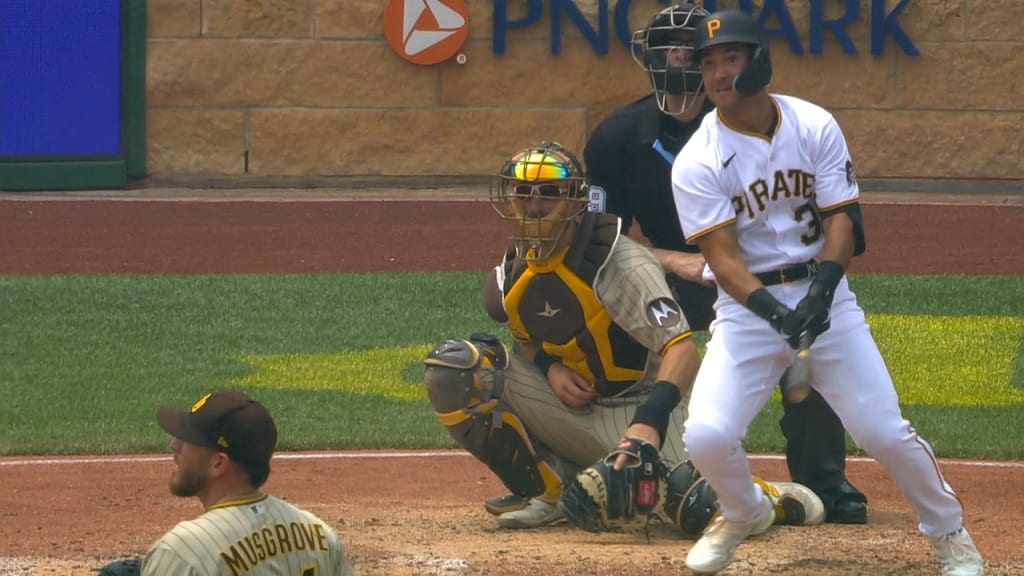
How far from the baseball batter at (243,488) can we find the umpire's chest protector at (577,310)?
214cm

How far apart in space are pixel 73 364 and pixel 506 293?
520 centimetres

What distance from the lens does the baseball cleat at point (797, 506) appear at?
6441mm

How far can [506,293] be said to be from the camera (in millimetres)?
6320

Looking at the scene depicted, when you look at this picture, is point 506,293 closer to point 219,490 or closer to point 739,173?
point 739,173

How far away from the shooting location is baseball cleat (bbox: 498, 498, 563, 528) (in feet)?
21.4

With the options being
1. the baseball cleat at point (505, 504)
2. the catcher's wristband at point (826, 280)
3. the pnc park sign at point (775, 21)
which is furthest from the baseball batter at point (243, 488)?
the pnc park sign at point (775, 21)

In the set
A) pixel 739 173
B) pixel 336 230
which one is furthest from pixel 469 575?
pixel 336 230

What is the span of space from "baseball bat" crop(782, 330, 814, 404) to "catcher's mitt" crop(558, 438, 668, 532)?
57 centimetres

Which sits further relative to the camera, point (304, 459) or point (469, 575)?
point (304, 459)

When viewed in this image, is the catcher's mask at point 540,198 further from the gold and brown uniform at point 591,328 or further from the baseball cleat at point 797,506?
the baseball cleat at point 797,506

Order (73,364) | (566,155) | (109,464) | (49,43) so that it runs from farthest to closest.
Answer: (49,43)
(73,364)
(109,464)
(566,155)

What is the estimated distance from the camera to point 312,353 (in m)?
11.2

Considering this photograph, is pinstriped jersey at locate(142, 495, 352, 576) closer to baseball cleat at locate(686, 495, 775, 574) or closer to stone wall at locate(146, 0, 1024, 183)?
baseball cleat at locate(686, 495, 775, 574)

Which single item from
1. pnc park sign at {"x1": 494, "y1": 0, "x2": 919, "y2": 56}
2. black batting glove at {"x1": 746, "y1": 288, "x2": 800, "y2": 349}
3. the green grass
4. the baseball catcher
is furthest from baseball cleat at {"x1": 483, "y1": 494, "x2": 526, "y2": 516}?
pnc park sign at {"x1": 494, "y1": 0, "x2": 919, "y2": 56}
